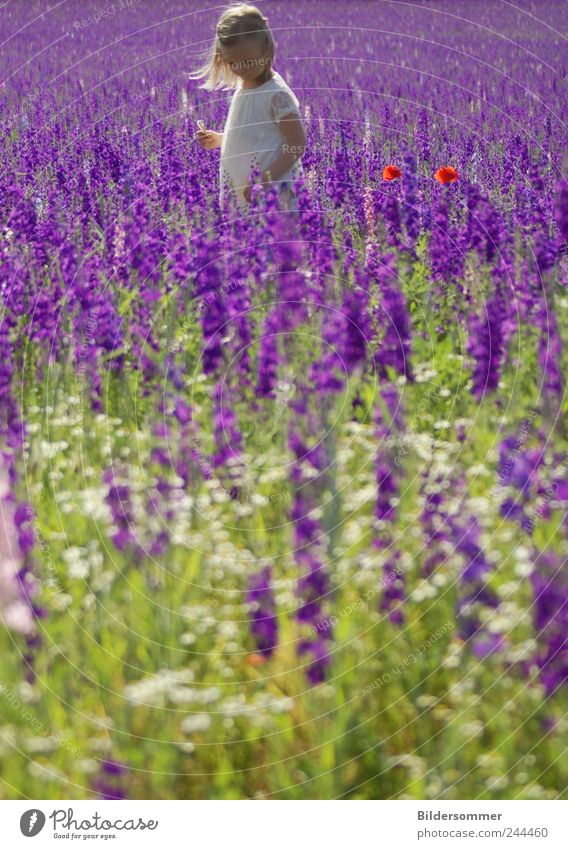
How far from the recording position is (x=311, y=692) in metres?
2.70

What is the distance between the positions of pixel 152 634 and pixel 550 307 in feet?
8.74

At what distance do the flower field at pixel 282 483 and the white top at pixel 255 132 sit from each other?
24 cm

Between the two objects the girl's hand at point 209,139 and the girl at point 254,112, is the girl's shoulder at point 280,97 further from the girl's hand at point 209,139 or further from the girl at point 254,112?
the girl's hand at point 209,139

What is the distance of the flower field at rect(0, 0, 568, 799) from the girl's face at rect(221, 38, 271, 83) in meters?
0.64

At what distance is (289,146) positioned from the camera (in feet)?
19.4

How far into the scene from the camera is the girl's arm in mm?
5797

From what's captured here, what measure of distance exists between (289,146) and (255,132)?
214 millimetres

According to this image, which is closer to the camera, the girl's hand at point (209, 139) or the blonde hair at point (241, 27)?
the blonde hair at point (241, 27)

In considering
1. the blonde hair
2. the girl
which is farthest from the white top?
the blonde hair

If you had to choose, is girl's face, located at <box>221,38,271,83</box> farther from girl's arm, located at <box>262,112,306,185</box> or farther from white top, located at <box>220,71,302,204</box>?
girl's arm, located at <box>262,112,306,185</box>

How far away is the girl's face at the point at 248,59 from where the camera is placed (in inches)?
223

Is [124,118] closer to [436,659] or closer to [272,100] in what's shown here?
[272,100]

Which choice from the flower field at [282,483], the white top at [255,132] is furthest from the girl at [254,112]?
the flower field at [282,483]

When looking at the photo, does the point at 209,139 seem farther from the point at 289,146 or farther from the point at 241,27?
the point at 241,27
